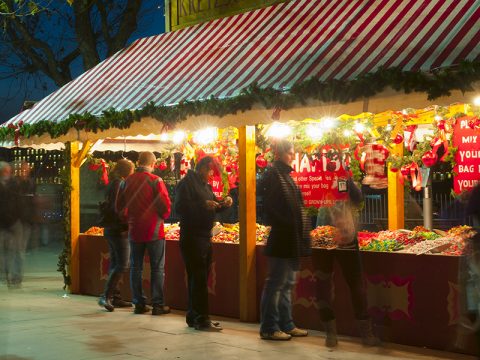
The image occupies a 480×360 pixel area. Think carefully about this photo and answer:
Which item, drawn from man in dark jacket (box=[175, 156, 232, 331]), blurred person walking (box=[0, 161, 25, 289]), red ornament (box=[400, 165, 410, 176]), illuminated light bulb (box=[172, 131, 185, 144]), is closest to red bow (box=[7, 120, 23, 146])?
illuminated light bulb (box=[172, 131, 185, 144])

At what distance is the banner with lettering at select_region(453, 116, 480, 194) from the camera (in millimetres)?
8961

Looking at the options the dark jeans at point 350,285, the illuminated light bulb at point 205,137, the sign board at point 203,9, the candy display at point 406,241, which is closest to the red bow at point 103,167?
the illuminated light bulb at point 205,137

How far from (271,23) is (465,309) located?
5.54 metres

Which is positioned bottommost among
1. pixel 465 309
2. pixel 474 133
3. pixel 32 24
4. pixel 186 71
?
Answer: pixel 465 309

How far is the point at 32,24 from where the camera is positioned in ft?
92.1

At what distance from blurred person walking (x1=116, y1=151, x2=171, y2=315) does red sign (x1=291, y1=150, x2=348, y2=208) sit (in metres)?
1.73

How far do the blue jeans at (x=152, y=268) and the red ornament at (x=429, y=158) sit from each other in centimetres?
341

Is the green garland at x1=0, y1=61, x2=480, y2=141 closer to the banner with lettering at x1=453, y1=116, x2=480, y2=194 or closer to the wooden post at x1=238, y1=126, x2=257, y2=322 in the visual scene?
the wooden post at x1=238, y1=126, x2=257, y2=322

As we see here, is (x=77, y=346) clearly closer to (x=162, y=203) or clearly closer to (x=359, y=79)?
(x=162, y=203)

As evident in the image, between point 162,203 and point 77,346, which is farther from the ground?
point 162,203

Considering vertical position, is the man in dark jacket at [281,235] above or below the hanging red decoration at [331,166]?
below

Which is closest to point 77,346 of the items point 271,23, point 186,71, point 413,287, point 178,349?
point 178,349

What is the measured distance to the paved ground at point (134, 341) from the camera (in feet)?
25.1

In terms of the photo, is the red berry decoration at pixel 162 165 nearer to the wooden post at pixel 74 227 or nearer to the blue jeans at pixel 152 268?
the wooden post at pixel 74 227
